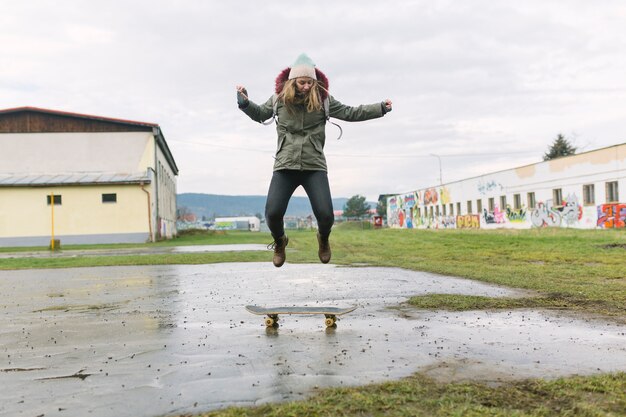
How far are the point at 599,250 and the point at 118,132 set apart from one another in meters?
30.7

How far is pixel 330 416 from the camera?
2.59 meters

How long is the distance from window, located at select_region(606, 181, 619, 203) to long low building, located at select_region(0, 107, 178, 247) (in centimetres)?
2845

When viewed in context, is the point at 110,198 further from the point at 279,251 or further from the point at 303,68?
the point at 303,68

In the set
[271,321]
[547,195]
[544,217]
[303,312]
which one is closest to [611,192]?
[547,195]

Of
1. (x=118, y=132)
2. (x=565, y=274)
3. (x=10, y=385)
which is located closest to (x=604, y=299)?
→ (x=565, y=274)

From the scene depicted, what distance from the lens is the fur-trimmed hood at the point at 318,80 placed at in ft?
19.7

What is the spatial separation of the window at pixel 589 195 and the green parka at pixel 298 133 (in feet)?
106

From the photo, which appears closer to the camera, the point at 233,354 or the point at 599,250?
the point at 233,354

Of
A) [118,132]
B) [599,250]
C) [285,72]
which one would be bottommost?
[599,250]

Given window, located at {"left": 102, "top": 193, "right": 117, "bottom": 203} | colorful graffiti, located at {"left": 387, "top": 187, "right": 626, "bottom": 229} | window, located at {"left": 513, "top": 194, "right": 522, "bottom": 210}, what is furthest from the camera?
window, located at {"left": 513, "top": 194, "right": 522, "bottom": 210}

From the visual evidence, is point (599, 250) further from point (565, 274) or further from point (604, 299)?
point (604, 299)

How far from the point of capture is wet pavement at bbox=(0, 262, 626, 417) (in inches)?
120

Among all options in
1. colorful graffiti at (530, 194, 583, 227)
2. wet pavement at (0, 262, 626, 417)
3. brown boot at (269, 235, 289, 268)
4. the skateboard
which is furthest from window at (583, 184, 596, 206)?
the skateboard

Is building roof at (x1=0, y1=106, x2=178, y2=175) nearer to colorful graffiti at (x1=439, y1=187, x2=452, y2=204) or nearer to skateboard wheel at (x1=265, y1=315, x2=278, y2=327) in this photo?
skateboard wheel at (x1=265, y1=315, x2=278, y2=327)
